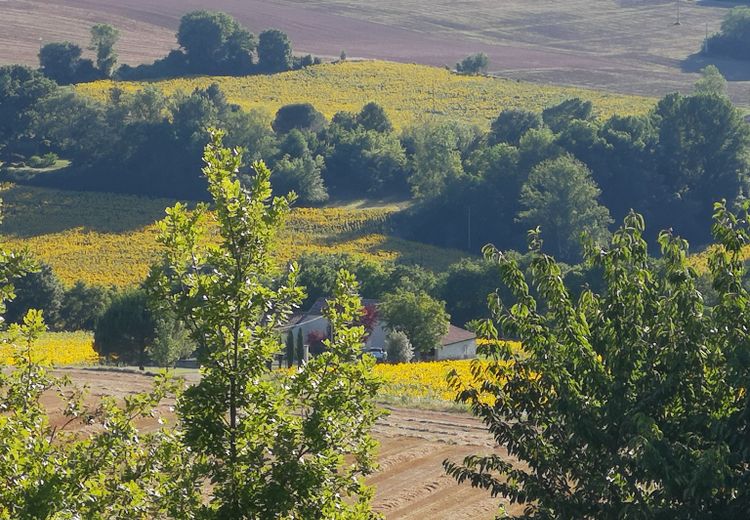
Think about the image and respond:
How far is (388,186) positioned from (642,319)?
97.3 meters

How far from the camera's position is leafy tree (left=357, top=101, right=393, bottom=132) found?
122 meters

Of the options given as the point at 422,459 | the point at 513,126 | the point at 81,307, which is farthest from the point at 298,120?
the point at 422,459

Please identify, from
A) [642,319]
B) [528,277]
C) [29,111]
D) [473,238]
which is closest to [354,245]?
[473,238]

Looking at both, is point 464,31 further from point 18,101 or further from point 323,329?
point 323,329

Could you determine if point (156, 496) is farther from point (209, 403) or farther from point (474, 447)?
point (474, 447)

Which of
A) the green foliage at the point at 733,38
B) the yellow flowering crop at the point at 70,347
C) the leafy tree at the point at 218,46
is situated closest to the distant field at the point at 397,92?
the leafy tree at the point at 218,46

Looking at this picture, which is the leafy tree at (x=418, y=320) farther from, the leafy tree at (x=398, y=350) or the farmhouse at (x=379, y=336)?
the leafy tree at (x=398, y=350)

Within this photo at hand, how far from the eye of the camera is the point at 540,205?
105312 millimetres

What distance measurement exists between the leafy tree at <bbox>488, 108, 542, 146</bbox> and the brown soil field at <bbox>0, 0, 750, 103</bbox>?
1954 centimetres

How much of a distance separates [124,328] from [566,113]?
65.8m

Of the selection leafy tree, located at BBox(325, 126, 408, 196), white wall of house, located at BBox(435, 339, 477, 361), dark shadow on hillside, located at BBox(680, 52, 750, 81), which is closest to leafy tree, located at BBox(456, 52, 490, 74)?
dark shadow on hillside, located at BBox(680, 52, 750, 81)

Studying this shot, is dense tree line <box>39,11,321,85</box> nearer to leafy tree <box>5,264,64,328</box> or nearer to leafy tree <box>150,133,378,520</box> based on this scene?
leafy tree <box>5,264,64,328</box>

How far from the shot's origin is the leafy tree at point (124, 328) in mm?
63344

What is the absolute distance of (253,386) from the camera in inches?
593
